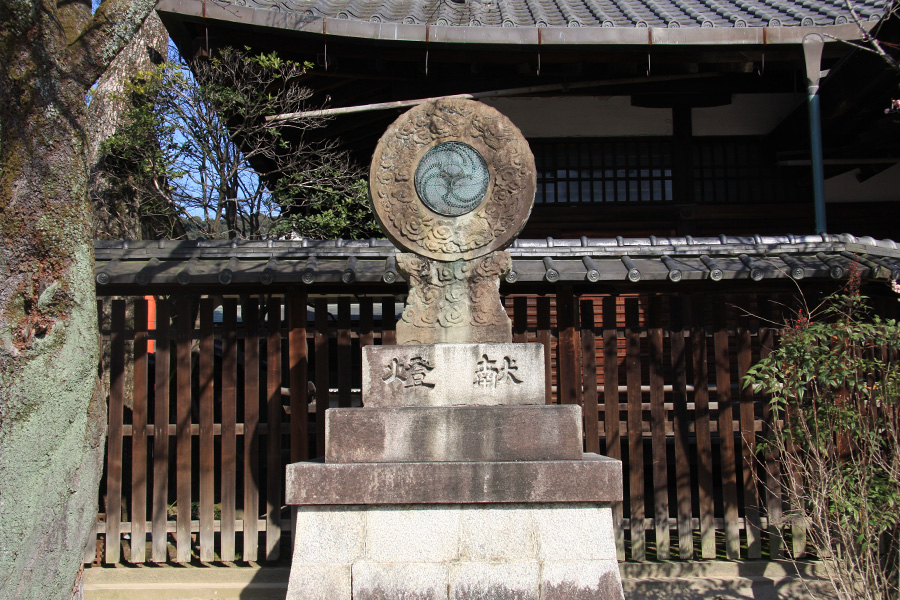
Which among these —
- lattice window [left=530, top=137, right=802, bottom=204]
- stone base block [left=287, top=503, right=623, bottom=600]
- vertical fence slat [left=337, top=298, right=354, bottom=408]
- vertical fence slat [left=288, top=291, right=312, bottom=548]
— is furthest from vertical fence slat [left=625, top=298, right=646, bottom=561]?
lattice window [left=530, top=137, right=802, bottom=204]

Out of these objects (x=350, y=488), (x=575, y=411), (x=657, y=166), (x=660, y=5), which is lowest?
(x=350, y=488)

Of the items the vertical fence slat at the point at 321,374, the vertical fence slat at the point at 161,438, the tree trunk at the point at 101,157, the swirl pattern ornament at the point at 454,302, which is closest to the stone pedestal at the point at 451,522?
the swirl pattern ornament at the point at 454,302

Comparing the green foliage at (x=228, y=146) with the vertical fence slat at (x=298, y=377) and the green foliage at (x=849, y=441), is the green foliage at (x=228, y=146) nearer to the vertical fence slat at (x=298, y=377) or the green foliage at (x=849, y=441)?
the vertical fence slat at (x=298, y=377)

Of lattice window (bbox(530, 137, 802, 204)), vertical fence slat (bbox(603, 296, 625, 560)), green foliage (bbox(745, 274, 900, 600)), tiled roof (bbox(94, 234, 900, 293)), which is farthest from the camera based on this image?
lattice window (bbox(530, 137, 802, 204))

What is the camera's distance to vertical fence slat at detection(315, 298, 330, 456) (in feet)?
20.4

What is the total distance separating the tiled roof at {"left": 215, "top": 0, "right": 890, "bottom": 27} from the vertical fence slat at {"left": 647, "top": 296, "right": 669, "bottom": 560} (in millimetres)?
3537

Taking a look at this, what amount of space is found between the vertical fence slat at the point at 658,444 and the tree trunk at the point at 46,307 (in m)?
4.45

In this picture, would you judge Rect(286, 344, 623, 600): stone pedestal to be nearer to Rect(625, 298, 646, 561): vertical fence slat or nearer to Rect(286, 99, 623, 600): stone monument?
Rect(286, 99, 623, 600): stone monument

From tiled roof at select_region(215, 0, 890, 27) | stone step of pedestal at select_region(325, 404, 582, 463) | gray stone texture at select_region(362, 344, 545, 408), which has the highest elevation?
→ tiled roof at select_region(215, 0, 890, 27)

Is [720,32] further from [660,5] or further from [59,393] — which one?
[59,393]

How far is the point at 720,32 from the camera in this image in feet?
24.6

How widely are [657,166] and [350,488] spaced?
22.2ft

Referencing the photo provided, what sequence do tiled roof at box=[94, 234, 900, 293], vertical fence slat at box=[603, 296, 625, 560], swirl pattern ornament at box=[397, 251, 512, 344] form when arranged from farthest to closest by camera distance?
vertical fence slat at box=[603, 296, 625, 560], tiled roof at box=[94, 234, 900, 293], swirl pattern ornament at box=[397, 251, 512, 344]

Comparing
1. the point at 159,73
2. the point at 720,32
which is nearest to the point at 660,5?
the point at 720,32
